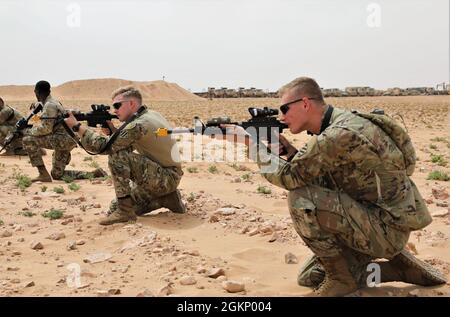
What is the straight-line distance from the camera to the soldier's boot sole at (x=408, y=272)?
3.88 m

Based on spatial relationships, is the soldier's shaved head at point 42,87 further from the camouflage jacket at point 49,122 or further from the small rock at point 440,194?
the small rock at point 440,194

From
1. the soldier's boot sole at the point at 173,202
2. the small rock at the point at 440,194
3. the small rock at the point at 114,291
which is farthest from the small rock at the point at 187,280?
the small rock at the point at 440,194

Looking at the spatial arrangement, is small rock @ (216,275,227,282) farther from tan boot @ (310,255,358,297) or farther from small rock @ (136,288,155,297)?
tan boot @ (310,255,358,297)

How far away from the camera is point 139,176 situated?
19.4 ft

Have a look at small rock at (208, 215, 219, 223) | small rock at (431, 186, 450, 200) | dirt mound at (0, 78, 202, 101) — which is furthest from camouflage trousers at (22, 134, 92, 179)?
dirt mound at (0, 78, 202, 101)

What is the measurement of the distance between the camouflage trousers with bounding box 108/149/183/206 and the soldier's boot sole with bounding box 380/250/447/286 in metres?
2.80

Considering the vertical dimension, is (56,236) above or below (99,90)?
below

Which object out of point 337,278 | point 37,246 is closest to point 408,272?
point 337,278

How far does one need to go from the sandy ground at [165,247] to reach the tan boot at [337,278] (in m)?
0.20

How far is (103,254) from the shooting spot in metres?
4.84

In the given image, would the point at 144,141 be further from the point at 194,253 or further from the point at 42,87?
the point at 42,87

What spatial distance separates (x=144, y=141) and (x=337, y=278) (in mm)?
3003

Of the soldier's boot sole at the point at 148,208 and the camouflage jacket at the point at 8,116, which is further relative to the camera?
the camouflage jacket at the point at 8,116
